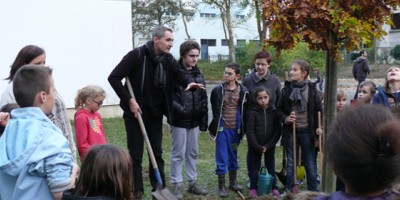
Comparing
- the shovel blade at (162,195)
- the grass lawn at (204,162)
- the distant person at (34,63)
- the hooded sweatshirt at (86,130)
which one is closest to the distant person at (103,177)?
the distant person at (34,63)

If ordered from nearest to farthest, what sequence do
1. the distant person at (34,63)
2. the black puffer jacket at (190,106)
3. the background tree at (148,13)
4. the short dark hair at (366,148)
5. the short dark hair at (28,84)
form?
1. the short dark hair at (366,148)
2. the short dark hair at (28,84)
3. the distant person at (34,63)
4. the black puffer jacket at (190,106)
5. the background tree at (148,13)

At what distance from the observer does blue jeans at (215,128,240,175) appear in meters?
6.41

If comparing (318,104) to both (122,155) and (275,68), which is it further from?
(275,68)

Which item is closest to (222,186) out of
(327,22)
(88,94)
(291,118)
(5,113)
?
(291,118)

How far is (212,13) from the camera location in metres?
64.8

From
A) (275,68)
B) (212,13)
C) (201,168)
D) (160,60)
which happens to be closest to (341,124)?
(160,60)

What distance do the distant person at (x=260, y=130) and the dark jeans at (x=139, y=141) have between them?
1.25 metres

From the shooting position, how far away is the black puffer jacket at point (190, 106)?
601cm

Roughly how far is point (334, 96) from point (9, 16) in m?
10.3

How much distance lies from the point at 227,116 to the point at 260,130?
48 cm

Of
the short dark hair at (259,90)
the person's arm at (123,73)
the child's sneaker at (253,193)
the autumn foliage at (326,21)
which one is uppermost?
the autumn foliage at (326,21)

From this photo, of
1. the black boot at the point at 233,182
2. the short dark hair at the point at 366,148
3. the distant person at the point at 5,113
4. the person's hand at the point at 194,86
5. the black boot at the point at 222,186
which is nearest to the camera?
the short dark hair at the point at 366,148

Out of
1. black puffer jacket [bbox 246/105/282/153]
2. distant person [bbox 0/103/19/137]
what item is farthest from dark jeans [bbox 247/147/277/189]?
distant person [bbox 0/103/19/137]

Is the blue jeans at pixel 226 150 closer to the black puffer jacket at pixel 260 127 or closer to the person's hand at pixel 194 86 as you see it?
the black puffer jacket at pixel 260 127
